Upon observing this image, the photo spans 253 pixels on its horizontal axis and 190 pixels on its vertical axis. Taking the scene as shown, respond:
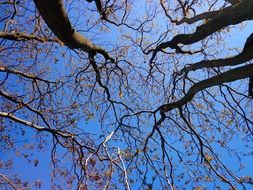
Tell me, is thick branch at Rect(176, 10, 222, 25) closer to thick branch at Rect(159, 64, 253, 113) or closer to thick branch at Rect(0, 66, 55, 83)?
thick branch at Rect(159, 64, 253, 113)

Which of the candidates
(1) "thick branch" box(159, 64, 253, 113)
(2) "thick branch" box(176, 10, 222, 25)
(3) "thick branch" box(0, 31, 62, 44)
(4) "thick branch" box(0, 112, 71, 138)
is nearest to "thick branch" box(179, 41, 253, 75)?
(1) "thick branch" box(159, 64, 253, 113)

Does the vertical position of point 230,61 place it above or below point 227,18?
above

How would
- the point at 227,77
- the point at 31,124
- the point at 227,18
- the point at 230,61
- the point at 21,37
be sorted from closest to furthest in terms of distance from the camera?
the point at 227,18 → the point at 227,77 → the point at 230,61 → the point at 21,37 → the point at 31,124

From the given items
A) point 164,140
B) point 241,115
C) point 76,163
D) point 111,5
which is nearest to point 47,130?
point 76,163

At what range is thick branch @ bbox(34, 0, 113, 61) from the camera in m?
4.52

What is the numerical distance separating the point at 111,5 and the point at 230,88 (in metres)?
3.16

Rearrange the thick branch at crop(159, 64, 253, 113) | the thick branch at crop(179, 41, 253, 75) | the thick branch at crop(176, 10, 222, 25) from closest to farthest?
the thick branch at crop(159, 64, 253, 113) < the thick branch at crop(179, 41, 253, 75) < the thick branch at crop(176, 10, 222, 25)

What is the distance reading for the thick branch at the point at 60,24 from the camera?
14.8 ft

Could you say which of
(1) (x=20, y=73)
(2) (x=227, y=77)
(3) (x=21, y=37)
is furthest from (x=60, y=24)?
(1) (x=20, y=73)

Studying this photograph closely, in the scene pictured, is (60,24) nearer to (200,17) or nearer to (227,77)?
(200,17)

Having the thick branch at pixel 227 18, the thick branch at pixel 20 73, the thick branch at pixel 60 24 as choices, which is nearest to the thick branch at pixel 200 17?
the thick branch at pixel 227 18

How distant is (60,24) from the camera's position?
16.7 ft

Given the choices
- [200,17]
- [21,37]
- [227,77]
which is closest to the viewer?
[227,77]

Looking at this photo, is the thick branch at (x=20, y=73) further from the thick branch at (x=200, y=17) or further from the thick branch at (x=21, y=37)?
the thick branch at (x=200, y=17)
